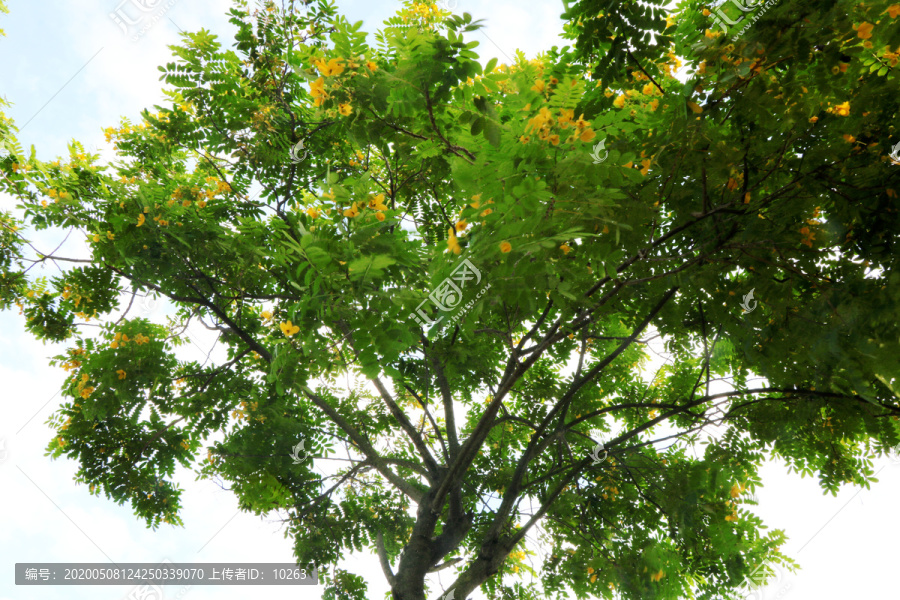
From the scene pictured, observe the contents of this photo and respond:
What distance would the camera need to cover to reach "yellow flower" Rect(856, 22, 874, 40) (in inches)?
89.0

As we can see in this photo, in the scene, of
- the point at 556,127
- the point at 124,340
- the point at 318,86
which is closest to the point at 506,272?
the point at 556,127

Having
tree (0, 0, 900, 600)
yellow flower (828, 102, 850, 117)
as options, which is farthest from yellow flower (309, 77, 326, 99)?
yellow flower (828, 102, 850, 117)

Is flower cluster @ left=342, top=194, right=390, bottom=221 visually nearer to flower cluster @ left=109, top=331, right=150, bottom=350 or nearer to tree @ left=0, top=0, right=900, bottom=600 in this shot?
tree @ left=0, top=0, right=900, bottom=600

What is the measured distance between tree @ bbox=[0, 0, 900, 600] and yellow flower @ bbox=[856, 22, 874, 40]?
1 centimetres

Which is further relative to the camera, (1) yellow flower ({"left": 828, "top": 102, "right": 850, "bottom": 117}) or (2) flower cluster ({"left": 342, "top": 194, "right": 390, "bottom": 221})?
(2) flower cluster ({"left": 342, "top": 194, "right": 390, "bottom": 221})

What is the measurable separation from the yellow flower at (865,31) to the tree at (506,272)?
0.01m

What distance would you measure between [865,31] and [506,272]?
196 centimetres

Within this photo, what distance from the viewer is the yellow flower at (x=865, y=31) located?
2.26 m

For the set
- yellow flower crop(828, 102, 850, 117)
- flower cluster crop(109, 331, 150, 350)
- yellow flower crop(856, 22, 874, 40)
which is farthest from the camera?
flower cluster crop(109, 331, 150, 350)

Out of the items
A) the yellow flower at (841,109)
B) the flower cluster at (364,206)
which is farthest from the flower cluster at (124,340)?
the yellow flower at (841,109)

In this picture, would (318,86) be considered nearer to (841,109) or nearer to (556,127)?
(556,127)

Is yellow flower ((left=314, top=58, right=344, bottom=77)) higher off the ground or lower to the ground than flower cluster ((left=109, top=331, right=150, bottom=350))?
lower

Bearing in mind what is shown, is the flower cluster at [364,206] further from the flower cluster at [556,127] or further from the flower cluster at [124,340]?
the flower cluster at [124,340]

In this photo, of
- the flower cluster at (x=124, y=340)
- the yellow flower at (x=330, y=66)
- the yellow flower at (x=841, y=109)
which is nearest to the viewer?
the yellow flower at (x=841, y=109)
